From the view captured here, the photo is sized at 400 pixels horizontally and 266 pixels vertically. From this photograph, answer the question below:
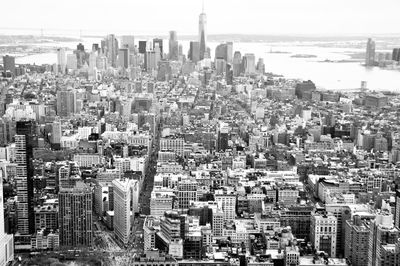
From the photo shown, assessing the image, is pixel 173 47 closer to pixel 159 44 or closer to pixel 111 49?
pixel 159 44

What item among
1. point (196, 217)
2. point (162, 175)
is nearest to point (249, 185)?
point (162, 175)

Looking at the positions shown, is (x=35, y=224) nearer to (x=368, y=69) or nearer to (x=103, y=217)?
(x=103, y=217)

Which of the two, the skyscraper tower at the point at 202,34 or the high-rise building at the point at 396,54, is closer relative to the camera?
the high-rise building at the point at 396,54

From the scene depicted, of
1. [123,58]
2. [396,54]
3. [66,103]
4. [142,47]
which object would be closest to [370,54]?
[396,54]

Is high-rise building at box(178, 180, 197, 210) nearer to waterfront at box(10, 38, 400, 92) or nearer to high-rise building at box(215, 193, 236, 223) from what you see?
high-rise building at box(215, 193, 236, 223)

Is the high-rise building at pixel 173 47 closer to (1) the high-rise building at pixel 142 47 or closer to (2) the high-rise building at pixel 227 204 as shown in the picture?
(1) the high-rise building at pixel 142 47

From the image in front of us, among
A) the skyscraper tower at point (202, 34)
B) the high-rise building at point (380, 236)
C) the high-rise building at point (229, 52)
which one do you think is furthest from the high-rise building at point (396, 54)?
the high-rise building at point (229, 52)
